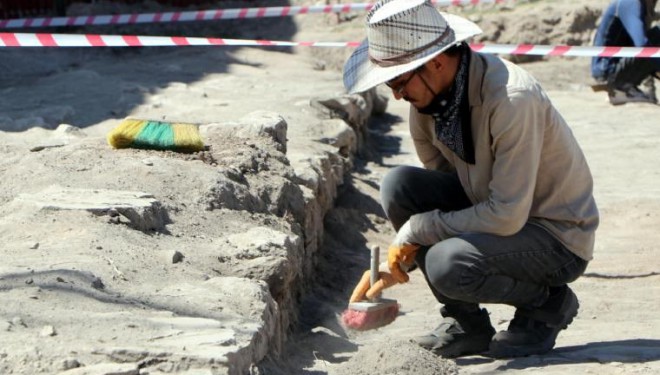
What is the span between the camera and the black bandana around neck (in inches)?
145

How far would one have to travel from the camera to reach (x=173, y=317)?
3346 millimetres

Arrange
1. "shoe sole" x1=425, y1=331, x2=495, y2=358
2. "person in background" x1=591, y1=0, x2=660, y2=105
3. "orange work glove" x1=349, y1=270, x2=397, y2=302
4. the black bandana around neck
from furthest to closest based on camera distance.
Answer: "person in background" x1=591, y1=0, x2=660, y2=105 → "shoe sole" x1=425, y1=331, x2=495, y2=358 → "orange work glove" x1=349, y1=270, x2=397, y2=302 → the black bandana around neck

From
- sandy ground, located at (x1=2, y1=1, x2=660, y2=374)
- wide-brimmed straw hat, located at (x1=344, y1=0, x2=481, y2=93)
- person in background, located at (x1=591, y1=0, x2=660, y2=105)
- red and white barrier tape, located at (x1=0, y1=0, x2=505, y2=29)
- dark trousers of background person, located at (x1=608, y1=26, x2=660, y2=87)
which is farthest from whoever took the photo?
red and white barrier tape, located at (x1=0, y1=0, x2=505, y2=29)

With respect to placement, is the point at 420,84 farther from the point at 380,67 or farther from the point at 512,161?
the point at 512,161

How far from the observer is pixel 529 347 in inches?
160

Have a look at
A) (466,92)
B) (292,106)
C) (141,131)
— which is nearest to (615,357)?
(466,92)

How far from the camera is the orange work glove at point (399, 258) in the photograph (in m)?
3.89

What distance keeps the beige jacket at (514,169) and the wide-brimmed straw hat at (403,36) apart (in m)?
0.17

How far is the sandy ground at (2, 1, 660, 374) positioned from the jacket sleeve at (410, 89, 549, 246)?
522mm

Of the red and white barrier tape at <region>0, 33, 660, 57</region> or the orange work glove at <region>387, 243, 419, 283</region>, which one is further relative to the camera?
the red and white barrier tape at <region>0, 33, 660, 57</region>

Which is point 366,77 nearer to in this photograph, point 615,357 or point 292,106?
point 615,357

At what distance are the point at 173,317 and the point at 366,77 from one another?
970mm

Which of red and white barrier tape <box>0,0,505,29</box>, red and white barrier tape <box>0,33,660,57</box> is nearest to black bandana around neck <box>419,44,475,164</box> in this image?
red and white barrier tape <box>0,33,660,57</box>

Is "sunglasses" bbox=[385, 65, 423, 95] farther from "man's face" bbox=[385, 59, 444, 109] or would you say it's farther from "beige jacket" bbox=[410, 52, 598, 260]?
"beige jacket" bbox=[410, 52, 598, 260]
